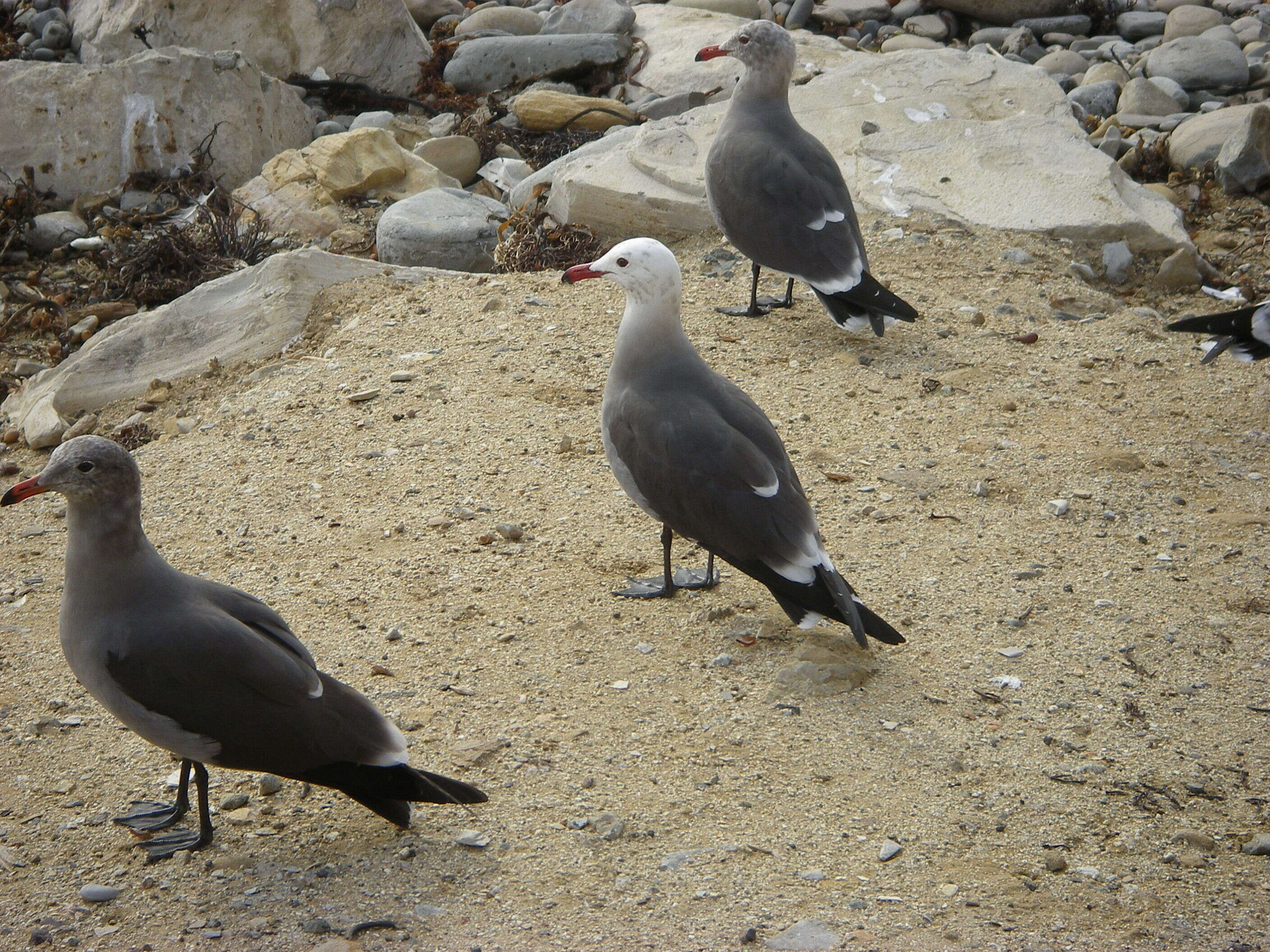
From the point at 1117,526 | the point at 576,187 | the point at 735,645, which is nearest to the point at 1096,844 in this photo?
the point at 735,645

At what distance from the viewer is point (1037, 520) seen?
441 centimetres

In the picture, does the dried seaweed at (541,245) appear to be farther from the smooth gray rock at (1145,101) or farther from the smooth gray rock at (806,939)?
the smooth gray rock at (1145,101)

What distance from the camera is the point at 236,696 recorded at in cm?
287

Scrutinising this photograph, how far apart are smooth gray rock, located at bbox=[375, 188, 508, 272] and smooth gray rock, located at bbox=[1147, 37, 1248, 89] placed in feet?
21.7

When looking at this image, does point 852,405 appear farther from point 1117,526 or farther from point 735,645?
point 735,645

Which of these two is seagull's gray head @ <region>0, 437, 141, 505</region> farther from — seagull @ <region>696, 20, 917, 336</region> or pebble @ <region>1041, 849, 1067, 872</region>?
seagull @ <region>696, 20, 917, 336</region>

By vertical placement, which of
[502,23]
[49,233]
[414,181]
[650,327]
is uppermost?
[650,327]

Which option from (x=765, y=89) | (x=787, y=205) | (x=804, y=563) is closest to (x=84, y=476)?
(x=804, y=563)

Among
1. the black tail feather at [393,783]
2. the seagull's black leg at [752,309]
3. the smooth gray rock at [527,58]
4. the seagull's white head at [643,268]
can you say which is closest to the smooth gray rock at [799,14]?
the smooth gray rock at [527,58]

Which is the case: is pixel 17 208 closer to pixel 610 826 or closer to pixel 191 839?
pixel 191 839

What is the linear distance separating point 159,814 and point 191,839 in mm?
143

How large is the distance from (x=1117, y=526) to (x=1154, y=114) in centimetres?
673

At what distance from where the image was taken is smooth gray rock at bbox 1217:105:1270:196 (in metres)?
8.00

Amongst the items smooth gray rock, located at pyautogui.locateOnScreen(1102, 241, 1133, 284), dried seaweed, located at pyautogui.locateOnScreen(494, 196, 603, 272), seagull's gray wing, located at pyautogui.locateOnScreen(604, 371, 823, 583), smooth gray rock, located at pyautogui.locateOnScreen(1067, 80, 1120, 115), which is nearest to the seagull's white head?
seagull's gray wing, located at pyautogui.locateOnScreen(604, 371, 823, 583)
